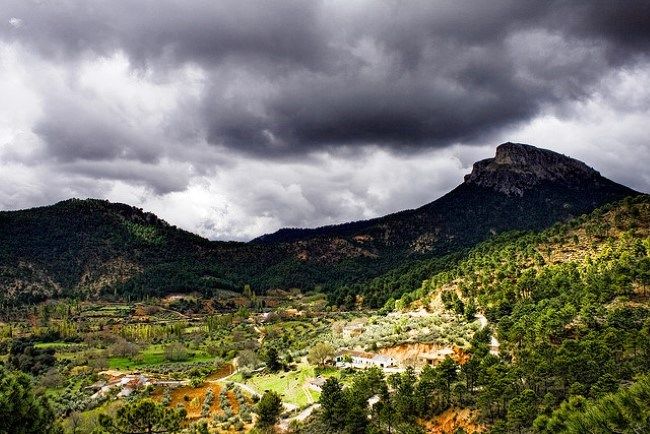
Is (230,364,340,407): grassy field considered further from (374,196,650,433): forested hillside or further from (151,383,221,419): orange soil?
(374,196,650,433): forested hillside

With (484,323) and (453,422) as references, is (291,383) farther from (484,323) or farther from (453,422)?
(484,323)

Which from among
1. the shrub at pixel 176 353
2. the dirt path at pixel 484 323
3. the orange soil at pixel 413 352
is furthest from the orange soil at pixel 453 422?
the shrub at pixel 176 353

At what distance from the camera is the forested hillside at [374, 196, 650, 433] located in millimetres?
38828

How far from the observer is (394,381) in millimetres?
58531

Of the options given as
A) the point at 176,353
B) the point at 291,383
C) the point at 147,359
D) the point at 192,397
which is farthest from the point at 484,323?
the point at 147,359

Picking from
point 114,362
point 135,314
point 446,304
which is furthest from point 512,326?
point 135,314

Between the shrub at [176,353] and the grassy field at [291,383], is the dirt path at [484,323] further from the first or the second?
the shrub at [176,353]

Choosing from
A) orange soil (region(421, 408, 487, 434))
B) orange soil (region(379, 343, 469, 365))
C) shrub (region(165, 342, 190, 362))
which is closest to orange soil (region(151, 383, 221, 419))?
shrub (region(165, 342, 190, 362))

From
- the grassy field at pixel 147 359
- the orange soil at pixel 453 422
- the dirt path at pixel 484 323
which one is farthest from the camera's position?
the grassy field at pixel 147 359

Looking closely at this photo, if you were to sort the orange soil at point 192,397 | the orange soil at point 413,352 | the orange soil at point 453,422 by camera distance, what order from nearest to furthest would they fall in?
the orange soil at point 453,422, the orange soil at point 192,397, the orange soil at point 413,352

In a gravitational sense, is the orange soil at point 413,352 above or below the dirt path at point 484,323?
below

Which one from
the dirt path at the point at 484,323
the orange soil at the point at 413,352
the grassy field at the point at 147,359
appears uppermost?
the dirt path at the point at 484,323

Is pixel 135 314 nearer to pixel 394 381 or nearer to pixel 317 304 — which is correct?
pixel 317 304

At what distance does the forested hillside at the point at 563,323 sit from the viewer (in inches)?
1529
